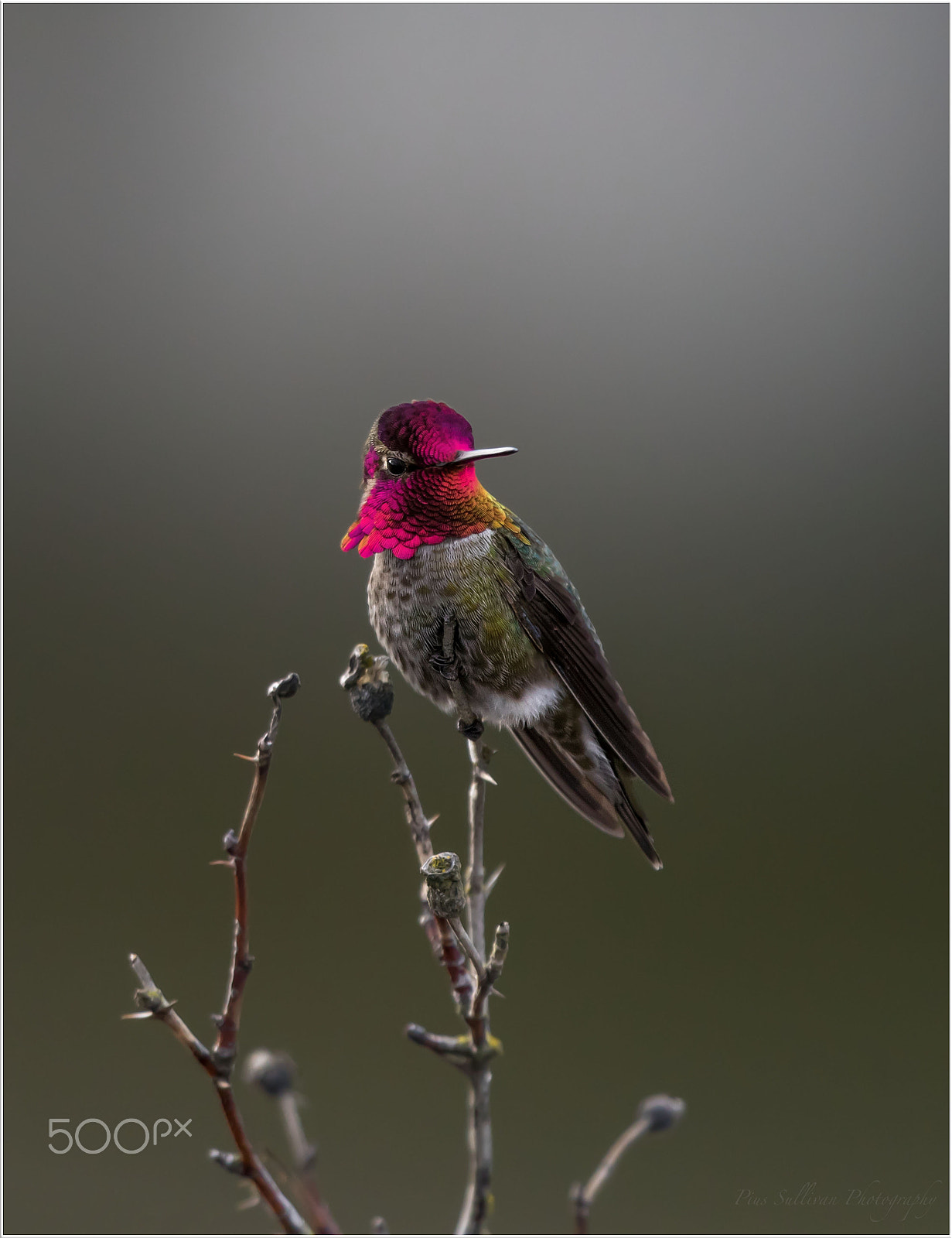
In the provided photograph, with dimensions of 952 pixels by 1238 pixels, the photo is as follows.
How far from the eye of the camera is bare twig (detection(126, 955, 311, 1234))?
0.70 metres

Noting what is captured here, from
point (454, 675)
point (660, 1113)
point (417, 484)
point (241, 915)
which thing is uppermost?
point (417, 484)

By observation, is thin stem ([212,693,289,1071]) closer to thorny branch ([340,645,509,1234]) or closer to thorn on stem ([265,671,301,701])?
thorn on stem ([265,671,301,701])

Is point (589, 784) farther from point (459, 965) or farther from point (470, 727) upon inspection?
point (459, 965)

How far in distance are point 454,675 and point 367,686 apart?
0.19m

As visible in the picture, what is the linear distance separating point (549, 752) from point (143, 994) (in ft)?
2.01

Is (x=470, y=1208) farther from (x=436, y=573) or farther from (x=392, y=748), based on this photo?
(x=436, y=573)

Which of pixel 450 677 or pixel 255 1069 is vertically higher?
pixel 450 677

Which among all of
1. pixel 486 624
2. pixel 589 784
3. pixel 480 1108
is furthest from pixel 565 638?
pixel 480 1108

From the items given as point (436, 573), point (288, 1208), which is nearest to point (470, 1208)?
point (288, 1208)

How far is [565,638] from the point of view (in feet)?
3.61

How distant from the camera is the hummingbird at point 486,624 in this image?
1.02m

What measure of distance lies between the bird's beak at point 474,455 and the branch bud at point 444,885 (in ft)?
1.13

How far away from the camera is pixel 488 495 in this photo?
1107 millimetres

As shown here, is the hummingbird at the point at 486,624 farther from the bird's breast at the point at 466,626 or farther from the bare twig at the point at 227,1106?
the bare twig at the point at 227,1106
